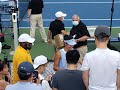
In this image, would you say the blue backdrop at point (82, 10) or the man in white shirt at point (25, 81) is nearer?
the man in white shirt at point (25, 81)

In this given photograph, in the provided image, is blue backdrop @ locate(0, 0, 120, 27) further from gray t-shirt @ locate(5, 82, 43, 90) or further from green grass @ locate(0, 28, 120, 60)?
gray t-shirt @ locate(5, 82, 43, 90)

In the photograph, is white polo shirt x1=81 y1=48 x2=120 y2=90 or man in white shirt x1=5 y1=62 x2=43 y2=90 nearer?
man in white shirt x1=5 y1=62 x2=43 y2=90

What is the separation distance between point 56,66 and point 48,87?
4.98 feet

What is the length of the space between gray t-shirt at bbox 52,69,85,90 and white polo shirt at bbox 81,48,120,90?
0.82 feet

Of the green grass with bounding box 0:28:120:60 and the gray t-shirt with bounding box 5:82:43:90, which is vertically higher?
the gray t-shirt with bounding box 5:82:43:90

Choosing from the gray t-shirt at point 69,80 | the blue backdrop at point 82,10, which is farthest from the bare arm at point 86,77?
the blue backdrop at point 82,10

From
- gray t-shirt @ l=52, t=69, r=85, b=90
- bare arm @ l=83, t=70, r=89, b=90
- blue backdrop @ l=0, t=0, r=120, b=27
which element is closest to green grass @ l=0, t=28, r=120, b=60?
blue backdrop @ l=0, t=0, r=120, b=27

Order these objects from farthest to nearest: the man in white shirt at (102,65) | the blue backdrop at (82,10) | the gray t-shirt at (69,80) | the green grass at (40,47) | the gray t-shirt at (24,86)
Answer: the blue backdrop at (82,10) → the green grass at (40,47) → the gray t-shirt at (69,80) → the man in white shirt at (102,65) → the gray t-shirt at (24,86)

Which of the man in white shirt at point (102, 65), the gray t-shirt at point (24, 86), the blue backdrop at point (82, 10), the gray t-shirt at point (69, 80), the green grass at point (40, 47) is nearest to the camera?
the gray t-shirt at point (24, 86)

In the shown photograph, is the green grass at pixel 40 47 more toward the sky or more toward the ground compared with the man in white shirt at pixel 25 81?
more toward the ground

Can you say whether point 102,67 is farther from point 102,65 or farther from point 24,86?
point 24,86

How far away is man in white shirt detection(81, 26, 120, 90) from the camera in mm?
5016

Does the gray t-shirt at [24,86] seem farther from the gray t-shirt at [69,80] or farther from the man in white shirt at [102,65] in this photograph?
the man in white shirt at [102,65]

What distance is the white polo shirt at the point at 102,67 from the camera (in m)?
5.05
